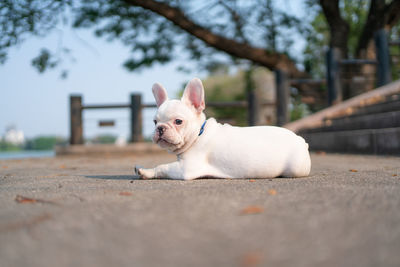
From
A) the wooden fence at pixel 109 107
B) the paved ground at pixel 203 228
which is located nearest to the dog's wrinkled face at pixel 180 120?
the paved ground at pixel 203 228

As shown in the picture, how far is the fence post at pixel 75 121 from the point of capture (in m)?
11.5

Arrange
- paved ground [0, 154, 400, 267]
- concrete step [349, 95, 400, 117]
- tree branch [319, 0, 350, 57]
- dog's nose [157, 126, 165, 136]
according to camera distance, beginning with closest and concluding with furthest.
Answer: paved ground [0, 154, 400, 267] → dog's nose [157, 126, 165, 136] → concrete step [349, 95, 400, 117] → tree branch [319, 0, 350, 57]

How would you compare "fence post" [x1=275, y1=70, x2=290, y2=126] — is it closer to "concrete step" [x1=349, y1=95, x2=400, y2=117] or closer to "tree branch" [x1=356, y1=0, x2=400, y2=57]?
"concrete step" [x1=349, y1=95, x2=400, y2=117]

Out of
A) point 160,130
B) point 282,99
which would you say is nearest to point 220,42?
point 282,99

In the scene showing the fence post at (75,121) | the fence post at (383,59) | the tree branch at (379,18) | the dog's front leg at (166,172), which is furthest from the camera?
the tree branch at (379,18)

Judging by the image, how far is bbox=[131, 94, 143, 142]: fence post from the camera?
11.6 meters

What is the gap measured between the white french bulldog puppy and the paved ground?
0.80m

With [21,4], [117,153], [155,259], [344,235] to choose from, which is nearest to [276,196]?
[344,235]

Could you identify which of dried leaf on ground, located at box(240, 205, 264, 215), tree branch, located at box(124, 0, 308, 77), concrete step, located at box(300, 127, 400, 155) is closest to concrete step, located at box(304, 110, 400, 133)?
concrete step, located at box(300, 127, 400, 155)

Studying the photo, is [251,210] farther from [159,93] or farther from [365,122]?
[365,122]

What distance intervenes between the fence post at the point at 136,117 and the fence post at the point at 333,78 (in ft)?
19.8

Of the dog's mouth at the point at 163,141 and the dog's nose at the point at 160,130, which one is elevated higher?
the dog's nose at the point at 160,130

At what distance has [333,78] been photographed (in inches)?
438

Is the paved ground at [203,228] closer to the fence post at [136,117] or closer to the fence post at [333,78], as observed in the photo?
the fence post at [136,117]
